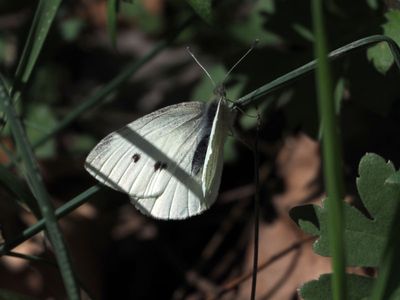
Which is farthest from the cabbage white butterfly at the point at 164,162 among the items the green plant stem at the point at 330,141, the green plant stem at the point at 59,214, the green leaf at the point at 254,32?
the green leaf at the point at 254,32

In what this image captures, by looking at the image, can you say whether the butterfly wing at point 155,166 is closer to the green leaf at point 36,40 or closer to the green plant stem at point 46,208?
the green leaf at point 36,40

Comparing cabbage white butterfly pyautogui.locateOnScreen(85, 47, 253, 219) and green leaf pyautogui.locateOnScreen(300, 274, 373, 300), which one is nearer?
green leaf pyautogui.locateOnScreen(300, 274, 373, 300)

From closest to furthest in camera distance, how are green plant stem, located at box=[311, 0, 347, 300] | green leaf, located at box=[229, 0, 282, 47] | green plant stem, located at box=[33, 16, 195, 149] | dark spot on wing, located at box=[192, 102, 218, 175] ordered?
green plant stem, located at box=[311, 0, 347, 300], dark spot on wing, located at box=[192, 102, 218, 175], green plant stem, located at box=[33, 16, 195, 149], green leaf, located at box=[229, 0, 282, 47]

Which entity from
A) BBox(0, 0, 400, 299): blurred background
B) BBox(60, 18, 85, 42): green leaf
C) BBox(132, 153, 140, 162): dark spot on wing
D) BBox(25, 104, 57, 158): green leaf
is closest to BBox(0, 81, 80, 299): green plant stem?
BBox(132, 153, 140, 162): dark spot on wing

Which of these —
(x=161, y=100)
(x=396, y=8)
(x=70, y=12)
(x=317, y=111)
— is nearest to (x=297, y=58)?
(x=317, y=111)

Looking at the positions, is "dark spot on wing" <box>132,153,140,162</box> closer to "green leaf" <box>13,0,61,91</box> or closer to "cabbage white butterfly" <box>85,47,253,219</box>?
"cabbage white butterfly" <box>85,47,253,219</box>

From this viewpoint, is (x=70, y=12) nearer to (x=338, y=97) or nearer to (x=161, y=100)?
(x=161, y=100)

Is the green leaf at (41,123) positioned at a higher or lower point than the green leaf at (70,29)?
lower
